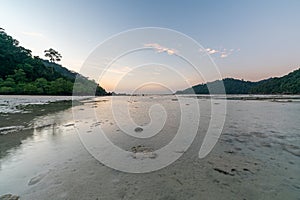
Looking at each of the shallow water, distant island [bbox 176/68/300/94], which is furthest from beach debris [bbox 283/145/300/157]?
distant island [bbox 176/68/300/94]

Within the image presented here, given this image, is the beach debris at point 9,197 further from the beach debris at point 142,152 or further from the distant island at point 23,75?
the distant island at point 23,75

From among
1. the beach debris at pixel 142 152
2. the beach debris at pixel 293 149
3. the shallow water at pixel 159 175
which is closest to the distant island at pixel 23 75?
the shallow water at pixel 159 175

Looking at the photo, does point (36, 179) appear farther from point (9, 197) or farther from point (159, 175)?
point (159, 175)

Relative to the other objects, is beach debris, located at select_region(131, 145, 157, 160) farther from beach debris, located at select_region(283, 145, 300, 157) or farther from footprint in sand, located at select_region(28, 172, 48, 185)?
beach debris, located at select_region(283, 145, 300, 157)

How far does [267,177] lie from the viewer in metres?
3.99

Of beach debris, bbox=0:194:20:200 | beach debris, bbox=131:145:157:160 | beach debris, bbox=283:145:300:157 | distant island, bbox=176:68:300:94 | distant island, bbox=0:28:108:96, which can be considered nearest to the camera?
beach debris, bbox=0:194:20:200

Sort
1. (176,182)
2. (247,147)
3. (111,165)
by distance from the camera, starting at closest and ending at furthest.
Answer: (176,182) → (111,165) → (247,147)

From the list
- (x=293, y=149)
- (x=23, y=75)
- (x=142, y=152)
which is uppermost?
(x=23, y=75)

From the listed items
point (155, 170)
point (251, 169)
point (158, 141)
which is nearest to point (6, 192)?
point (155, 170)

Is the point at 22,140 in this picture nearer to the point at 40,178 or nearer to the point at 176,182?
the point at 40,178

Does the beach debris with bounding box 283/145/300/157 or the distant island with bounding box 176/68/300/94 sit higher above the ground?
the distant island with bounding box 176/68/300/94

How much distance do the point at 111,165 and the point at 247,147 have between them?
5419mm

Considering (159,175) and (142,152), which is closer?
(159,175)

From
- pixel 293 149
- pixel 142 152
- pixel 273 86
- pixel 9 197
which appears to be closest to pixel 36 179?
pixel 9 197
